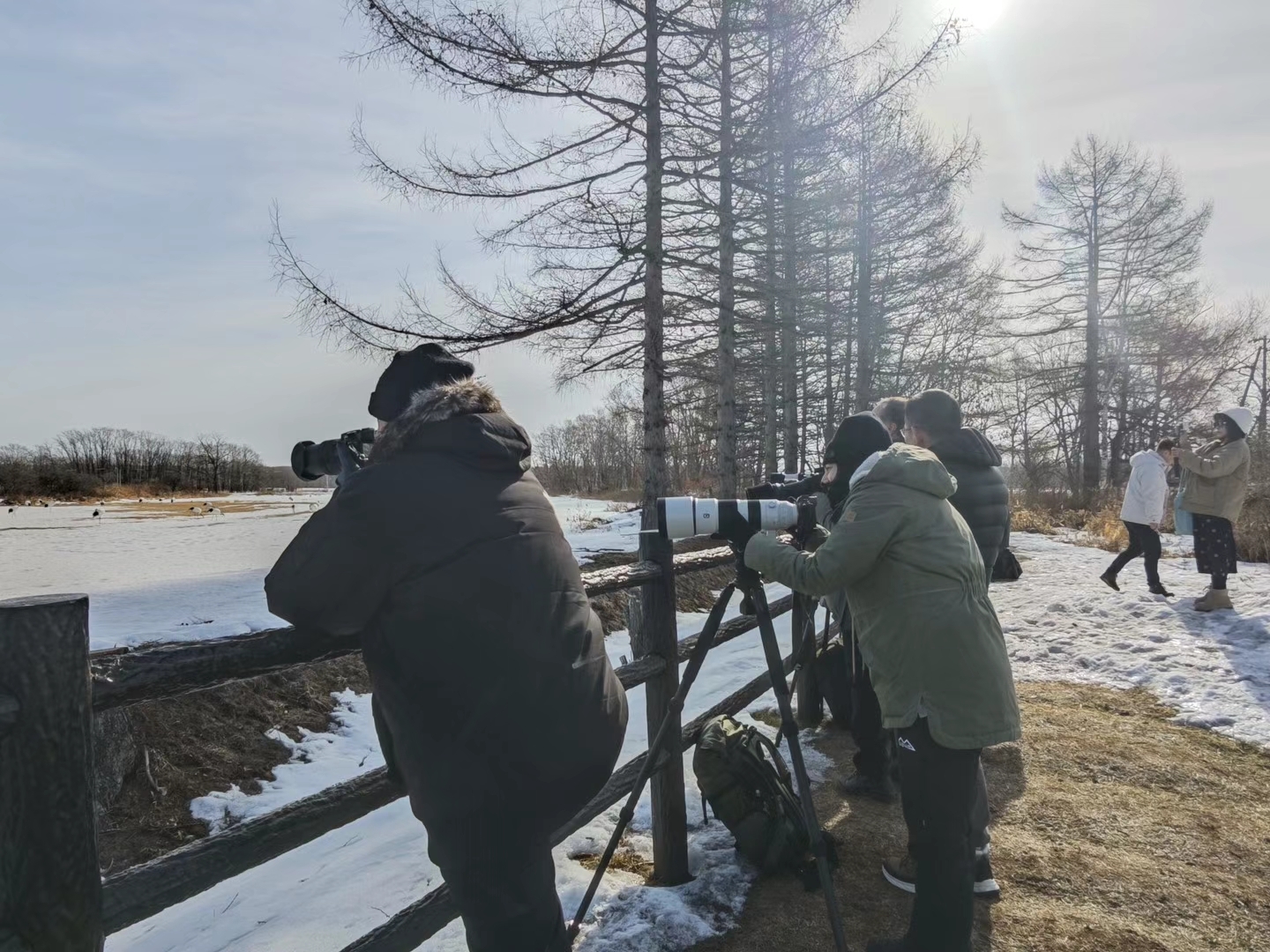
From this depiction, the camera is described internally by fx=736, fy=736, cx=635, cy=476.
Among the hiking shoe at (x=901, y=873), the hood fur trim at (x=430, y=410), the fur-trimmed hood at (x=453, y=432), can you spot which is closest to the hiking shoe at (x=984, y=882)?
the hiking shoe at (x=901, y=873)

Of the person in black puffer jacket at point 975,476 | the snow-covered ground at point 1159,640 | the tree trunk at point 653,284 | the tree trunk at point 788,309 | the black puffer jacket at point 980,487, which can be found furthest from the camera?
the tree trunk at point 788,309

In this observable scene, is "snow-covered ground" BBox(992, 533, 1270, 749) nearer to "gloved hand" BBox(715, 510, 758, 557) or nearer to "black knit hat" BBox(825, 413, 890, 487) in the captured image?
"black knit hat" BBox(825, 413, 890, 487)

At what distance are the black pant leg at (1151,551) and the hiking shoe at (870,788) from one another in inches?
242

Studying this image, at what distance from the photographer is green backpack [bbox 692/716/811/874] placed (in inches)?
120

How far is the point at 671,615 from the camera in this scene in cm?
321

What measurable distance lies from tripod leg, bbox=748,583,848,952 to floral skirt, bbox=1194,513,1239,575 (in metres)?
6.74

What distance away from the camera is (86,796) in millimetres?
1356

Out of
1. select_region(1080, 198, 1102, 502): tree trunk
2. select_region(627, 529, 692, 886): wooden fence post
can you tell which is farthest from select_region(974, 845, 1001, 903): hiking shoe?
select_region(1080, 198, 1102, 502): tree trunk

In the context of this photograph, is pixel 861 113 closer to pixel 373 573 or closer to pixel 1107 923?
pixel 1107 923

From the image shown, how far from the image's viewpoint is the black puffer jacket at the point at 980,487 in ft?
12.2

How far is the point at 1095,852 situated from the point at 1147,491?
20.8 feet

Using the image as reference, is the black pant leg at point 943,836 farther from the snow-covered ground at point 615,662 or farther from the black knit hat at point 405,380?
the black knit hat at point 405,380

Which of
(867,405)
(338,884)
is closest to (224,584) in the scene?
(338,884)

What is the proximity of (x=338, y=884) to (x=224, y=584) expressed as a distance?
5.85m
